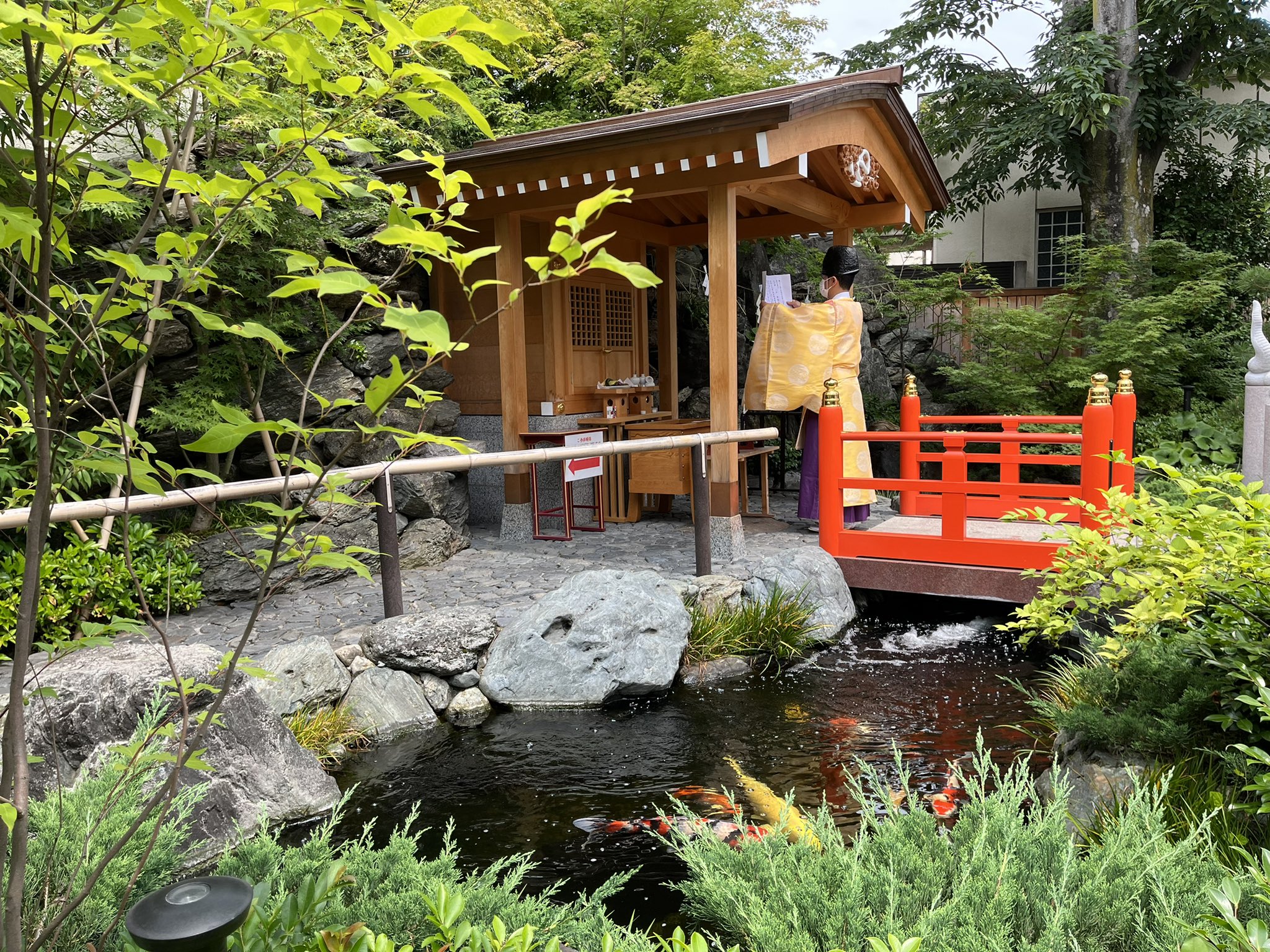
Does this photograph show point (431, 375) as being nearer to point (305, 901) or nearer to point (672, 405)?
point (672, 405)

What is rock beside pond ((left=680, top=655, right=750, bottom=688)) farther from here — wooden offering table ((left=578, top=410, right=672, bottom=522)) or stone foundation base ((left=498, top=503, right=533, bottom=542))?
→ wooden offering table ((left=578, top=410, right=672, bottom=522))

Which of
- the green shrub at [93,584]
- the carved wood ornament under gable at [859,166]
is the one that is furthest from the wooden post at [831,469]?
the green shrub at [93,584]

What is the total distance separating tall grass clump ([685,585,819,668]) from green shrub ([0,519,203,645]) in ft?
10.1

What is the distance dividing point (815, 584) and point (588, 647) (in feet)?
6.61

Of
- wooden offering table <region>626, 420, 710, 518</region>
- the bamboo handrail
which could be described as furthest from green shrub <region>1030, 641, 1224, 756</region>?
wooden offering table <region>626, 420, 710, 518</region>

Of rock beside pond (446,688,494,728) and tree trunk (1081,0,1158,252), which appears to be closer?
rock beside pond (446,688,494,728)

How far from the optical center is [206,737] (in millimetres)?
3646

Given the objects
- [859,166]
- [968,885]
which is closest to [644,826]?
[968,885]

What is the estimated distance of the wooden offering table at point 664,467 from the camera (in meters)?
7.96

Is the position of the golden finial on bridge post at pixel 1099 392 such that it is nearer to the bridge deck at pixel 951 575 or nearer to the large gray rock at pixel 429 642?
the bridge deck at pixel 951 575

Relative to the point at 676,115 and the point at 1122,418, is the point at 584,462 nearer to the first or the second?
the point at 676,115

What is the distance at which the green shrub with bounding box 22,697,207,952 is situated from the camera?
2.04 m

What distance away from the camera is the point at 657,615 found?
564 centimetres

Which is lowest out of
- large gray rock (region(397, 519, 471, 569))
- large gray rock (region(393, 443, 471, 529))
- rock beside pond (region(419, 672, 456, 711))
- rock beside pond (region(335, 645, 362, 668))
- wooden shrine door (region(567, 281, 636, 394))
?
rock beside pond (region(419, 672, 456, 711))
